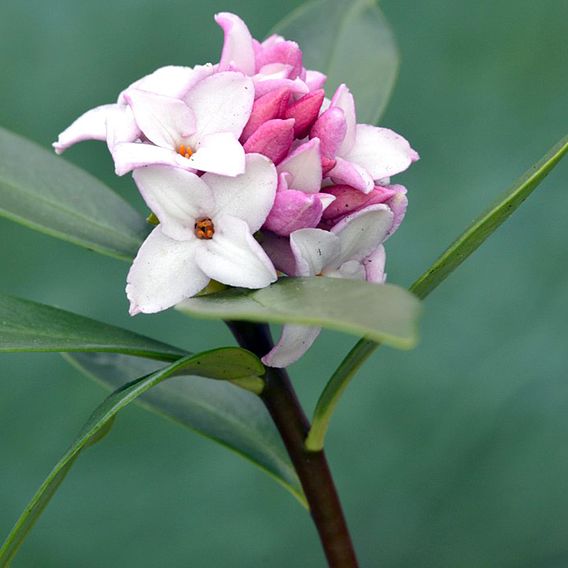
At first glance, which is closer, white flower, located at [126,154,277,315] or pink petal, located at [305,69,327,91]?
white flower, located at [126,154,277,315]

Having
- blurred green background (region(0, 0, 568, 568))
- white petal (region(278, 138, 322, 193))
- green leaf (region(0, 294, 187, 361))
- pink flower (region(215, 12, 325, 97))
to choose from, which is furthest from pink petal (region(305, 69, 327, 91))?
blurred green background (region(0, 0, 568, 568))

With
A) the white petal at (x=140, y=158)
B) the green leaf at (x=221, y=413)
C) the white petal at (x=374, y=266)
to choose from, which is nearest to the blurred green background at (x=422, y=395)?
the green leaf at (x=221, y=413)

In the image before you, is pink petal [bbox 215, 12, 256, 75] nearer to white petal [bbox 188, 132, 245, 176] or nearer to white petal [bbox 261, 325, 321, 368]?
white petal [bbox 188, 132, 245, 176]

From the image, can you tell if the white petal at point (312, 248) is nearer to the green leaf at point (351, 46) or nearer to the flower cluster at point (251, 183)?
the flower cluster at point (251, 183)

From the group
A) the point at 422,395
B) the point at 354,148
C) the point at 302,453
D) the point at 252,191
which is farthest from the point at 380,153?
the point at 422,395

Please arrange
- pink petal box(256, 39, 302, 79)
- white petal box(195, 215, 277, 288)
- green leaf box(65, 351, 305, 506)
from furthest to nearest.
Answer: green leaf box(65, 351, 305, 506)
pink petal box(256, 39, 302, 79)
white petal box(195, 215, 277, 288)

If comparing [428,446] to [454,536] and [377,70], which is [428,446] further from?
[377,70]
